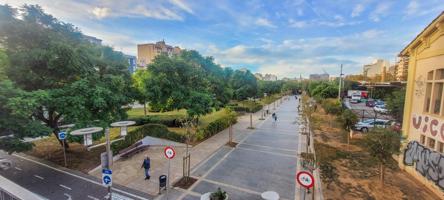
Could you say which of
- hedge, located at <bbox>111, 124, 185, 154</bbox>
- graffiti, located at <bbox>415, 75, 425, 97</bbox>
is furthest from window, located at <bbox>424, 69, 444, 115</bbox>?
hedge, located at <bbox>111, 124, 185, 154</bbox>

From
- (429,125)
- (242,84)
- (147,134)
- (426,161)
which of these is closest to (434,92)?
(429,125)

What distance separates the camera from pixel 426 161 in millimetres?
11242

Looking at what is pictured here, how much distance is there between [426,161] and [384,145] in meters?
2.77

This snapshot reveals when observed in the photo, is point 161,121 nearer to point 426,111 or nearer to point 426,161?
point 426,161

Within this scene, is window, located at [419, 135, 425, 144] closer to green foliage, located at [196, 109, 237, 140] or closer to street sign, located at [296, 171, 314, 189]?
street sign, located at [296, 171, 314, 189]

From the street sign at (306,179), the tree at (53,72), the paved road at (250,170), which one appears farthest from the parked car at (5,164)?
the street sign at (306,179)

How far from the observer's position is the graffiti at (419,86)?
1209 cm

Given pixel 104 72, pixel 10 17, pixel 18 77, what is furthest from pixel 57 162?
pixel 10 17

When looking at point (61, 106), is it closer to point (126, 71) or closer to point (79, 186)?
point (79, 186)

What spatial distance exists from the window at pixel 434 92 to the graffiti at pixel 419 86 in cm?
28

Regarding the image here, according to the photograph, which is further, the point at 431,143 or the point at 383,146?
the point at 431,143

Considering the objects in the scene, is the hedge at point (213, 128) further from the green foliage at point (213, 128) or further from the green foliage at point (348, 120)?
the green foliage at point (348, 120)

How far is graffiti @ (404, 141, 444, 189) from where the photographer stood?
33.3 ft

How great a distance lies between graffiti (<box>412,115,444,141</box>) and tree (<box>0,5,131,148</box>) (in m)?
18.5
